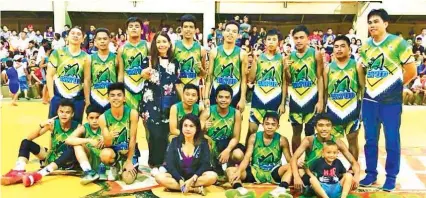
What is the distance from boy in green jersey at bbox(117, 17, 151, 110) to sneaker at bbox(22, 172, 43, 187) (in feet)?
4.16

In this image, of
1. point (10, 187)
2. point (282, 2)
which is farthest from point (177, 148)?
point (282, 2)

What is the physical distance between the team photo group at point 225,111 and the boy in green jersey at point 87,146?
1 cm

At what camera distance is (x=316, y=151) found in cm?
477

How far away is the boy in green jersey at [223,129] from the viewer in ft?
16.5

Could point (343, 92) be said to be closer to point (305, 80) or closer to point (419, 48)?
point (305, 80)

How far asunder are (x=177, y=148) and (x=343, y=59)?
1.86 m

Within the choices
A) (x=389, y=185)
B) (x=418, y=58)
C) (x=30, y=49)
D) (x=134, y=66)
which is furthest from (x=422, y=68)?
(x=30, y=49)

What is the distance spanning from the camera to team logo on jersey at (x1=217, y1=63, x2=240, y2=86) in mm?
5309

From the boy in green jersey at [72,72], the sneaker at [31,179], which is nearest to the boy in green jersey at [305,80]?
the boy in green jersey at [72,72]

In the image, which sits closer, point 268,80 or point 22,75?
point 268,80

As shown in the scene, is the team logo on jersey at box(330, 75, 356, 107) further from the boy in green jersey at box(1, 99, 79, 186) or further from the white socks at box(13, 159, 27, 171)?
the white socks at box(13, 159, 27, 171)

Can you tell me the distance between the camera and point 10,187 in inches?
191

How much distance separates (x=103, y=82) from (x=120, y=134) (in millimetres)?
660

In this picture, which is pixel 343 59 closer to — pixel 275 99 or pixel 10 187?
pixel 275 99
